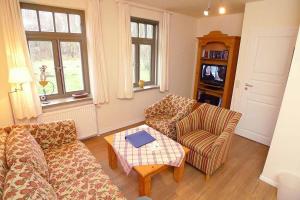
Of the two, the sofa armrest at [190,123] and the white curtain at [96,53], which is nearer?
the sofa armrest at [190,123]

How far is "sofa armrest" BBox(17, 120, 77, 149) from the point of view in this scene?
2.04 metres

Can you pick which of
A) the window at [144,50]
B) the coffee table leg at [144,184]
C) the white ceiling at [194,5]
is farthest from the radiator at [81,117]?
the white ceiling at [194,5]

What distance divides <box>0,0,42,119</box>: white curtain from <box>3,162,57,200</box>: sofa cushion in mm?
1347

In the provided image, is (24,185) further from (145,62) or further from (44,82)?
(145,62)

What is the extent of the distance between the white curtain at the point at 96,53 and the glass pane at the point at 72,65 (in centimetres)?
28

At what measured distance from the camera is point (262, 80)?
3.04 m

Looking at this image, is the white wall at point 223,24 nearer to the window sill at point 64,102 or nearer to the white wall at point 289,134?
the white wall at point 289,134

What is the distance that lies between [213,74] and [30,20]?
3627 mm

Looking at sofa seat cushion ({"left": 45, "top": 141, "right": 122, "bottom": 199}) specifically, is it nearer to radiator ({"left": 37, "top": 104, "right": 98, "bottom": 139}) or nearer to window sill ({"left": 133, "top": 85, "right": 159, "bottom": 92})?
radiator ({"left": 37, "top": 104, "right": 98, "bottom": 139})

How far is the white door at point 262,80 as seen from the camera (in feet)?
9.07

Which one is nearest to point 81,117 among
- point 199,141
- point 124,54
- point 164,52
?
point 124,54

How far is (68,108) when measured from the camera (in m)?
2.82

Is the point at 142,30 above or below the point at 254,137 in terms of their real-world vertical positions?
above

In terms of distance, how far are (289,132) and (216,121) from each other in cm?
83
